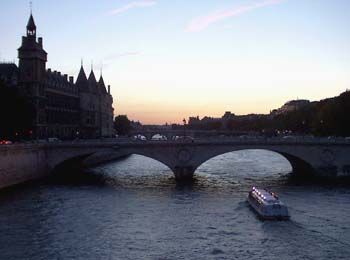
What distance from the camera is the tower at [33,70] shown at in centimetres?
8419

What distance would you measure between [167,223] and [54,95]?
63242 mm

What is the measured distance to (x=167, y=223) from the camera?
1489 inches

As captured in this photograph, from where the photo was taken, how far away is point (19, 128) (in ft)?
233

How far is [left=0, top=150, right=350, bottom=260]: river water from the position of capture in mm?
30984

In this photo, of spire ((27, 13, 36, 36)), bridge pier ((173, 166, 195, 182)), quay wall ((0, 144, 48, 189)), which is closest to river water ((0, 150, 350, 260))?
quay wall ((0, 144, 48, 189))

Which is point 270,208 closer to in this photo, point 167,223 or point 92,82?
point 167,223

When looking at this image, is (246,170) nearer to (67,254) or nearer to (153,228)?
(153,228)

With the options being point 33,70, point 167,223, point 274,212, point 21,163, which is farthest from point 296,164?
point 33,70

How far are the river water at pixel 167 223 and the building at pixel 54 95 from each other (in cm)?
3175

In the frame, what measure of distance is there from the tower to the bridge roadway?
2056 cm

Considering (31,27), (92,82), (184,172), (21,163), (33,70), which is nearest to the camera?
(21,163)

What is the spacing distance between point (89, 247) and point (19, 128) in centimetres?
4242

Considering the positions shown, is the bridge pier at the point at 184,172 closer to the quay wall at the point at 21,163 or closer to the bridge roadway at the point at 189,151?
the bridge roadway at the point at 189,151

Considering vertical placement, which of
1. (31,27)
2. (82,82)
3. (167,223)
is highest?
(31,27)
